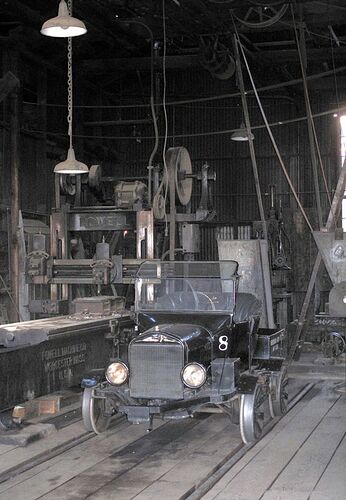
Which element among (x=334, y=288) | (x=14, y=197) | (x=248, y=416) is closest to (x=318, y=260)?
(x=334, y=288)

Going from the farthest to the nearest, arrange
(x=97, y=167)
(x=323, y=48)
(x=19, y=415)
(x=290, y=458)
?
(x=323, y=48) < (x=97, y=167) < (x=19, y=415) < (x=290, y=458)

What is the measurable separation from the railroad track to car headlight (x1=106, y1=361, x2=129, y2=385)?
0.60 meters

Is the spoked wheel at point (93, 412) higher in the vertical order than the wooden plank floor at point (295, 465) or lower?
higher

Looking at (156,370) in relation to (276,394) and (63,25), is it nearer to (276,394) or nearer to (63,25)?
(276,394)

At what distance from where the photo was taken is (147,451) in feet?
20.6

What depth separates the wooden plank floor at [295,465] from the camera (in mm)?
5059

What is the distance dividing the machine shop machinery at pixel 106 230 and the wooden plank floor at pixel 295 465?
3.11 m

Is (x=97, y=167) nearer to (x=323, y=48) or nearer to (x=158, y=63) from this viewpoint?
(x=158, y=63)

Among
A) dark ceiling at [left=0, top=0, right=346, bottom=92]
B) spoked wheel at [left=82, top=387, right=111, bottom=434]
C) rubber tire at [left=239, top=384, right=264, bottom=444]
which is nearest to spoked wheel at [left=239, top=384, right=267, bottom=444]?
rubber tire at [left=239, top=384, right=264, bottom=444]

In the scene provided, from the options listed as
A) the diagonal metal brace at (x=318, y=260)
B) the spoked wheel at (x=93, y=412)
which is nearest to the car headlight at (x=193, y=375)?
the spoked wheel at (x=93, y=412)

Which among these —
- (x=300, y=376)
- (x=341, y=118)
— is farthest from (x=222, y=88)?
(x=300, y=376)

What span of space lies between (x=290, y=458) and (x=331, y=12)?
8345 mm

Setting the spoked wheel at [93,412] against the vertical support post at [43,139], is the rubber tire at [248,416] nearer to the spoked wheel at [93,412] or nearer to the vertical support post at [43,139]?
the spoked wheel at [93,412]

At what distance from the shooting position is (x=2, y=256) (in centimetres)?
1362
